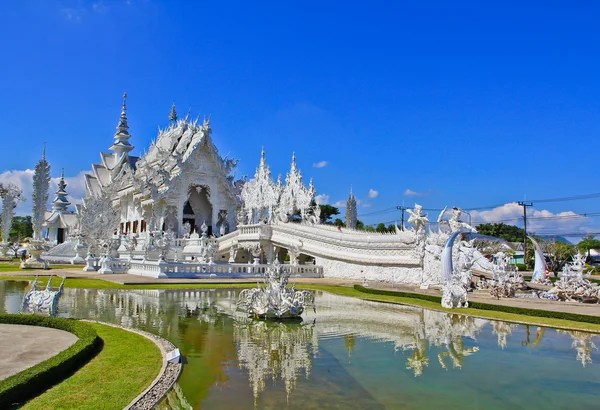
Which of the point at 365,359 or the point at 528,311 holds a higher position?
the point at 528,311

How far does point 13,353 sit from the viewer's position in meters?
7.26

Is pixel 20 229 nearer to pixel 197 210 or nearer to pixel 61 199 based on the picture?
pixel 61 199

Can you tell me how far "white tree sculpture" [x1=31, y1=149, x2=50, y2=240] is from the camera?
3900cm

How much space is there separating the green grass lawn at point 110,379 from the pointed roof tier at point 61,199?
58.7 m

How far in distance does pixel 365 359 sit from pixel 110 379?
4.20m

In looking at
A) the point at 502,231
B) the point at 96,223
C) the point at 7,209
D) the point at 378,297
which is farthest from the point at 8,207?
the point at 502,231

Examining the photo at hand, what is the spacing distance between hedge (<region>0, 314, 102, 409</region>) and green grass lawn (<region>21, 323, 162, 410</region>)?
0.39 ft

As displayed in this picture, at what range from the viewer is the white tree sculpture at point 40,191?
128 feet

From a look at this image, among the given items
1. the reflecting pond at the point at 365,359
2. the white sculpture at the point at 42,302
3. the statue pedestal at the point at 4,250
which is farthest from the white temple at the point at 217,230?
the white sculpture at the point at 42,302

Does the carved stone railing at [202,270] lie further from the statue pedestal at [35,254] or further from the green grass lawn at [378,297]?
the statue pedestal at [35,254]

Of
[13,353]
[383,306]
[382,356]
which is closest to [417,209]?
[383,306]

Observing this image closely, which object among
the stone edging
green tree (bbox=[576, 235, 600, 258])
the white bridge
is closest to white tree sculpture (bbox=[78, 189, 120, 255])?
the white bridge

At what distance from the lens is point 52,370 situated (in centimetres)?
612

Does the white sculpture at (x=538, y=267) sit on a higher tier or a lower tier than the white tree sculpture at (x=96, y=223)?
lower
